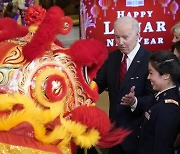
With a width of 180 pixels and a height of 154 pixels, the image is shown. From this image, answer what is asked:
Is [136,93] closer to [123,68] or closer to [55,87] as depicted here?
[123,68]

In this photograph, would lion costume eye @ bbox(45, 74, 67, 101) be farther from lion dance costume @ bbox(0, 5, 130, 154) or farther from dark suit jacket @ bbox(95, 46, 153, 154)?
dark suit jacket @ bbox(95, 46, 153, 154)

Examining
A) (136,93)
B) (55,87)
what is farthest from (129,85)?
(55,87)

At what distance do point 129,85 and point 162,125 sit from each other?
0.49 m

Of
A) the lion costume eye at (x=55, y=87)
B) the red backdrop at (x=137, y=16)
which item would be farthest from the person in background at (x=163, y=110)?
the red backdrop at (x=137, y=16)

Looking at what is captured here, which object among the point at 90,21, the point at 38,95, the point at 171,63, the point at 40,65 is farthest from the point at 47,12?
the point at 90,21

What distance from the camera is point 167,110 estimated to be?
2.11 m

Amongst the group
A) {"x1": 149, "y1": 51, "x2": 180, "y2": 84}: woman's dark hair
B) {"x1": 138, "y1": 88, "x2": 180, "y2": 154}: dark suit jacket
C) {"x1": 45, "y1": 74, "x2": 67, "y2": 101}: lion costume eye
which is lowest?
{"x1": 138, "y1": 88, "x2": 180, "y2": 154}: dark suit jacket

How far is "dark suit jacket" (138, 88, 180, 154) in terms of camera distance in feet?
6.89

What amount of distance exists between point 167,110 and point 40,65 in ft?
2.38

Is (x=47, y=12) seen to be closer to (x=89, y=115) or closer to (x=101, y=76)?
(x=89, y=115)

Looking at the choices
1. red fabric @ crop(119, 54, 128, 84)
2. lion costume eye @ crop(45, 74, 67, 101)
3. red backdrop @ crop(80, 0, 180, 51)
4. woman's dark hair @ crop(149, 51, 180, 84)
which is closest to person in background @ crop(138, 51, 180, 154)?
woman's dark hair @ crop(149, 51, 180, 84)

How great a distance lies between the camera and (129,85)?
2.54 metres

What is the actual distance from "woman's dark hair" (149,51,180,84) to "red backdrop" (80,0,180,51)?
5.58 ft

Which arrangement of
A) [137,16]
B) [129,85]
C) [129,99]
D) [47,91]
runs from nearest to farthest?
[47,91] < [129,99] < [129,85] < [137,16]
